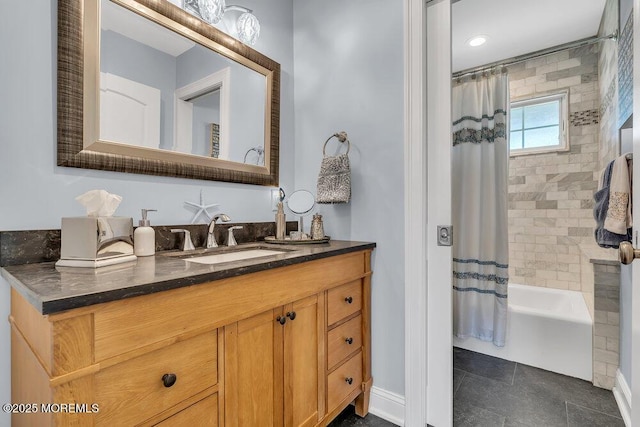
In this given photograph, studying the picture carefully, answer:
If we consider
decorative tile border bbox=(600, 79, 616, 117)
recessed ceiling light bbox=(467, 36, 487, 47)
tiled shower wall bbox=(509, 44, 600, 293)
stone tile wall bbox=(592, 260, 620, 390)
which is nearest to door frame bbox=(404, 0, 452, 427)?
stone tile wall bbox=(592, 260, 620, 390)

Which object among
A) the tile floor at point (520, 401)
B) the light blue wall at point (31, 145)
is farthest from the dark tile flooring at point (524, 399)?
the light blue wall at point (31, 145)

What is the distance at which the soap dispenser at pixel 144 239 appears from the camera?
1110 mm

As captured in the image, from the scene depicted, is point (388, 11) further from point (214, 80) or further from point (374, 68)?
point (214, 80)

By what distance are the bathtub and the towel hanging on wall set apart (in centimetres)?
161

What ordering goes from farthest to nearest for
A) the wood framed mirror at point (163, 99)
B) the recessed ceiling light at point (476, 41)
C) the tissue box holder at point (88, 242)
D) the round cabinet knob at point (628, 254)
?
the recessed ceiling light at point (476, 41) → the wood framed mirror at point (163, 99) → the tissue box holder at point (88, 242) → the round cabinet knob at point (628, 254)

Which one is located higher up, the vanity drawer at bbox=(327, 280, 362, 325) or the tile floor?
the vanity drawer at bbox=(327, 280, 362, 325)

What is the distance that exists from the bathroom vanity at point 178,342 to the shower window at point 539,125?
263 cm

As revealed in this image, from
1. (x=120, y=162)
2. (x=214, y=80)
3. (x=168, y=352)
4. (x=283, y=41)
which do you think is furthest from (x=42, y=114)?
(x=283, y=41)

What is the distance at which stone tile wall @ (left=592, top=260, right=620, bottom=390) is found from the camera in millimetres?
Answer: 1739

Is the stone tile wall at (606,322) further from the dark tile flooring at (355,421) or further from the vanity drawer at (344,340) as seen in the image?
the vanity drawer at (344,340)

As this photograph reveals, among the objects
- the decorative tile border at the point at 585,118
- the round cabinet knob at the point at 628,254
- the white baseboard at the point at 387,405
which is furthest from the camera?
the decorative tile border at the point at 585,118

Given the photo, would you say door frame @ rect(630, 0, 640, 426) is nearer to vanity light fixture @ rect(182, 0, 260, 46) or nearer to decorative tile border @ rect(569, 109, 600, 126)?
vanity light fixture @ rect(182, 0, 260, 46)

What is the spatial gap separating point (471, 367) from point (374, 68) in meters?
2.04

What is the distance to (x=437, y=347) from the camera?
1.45 meters
